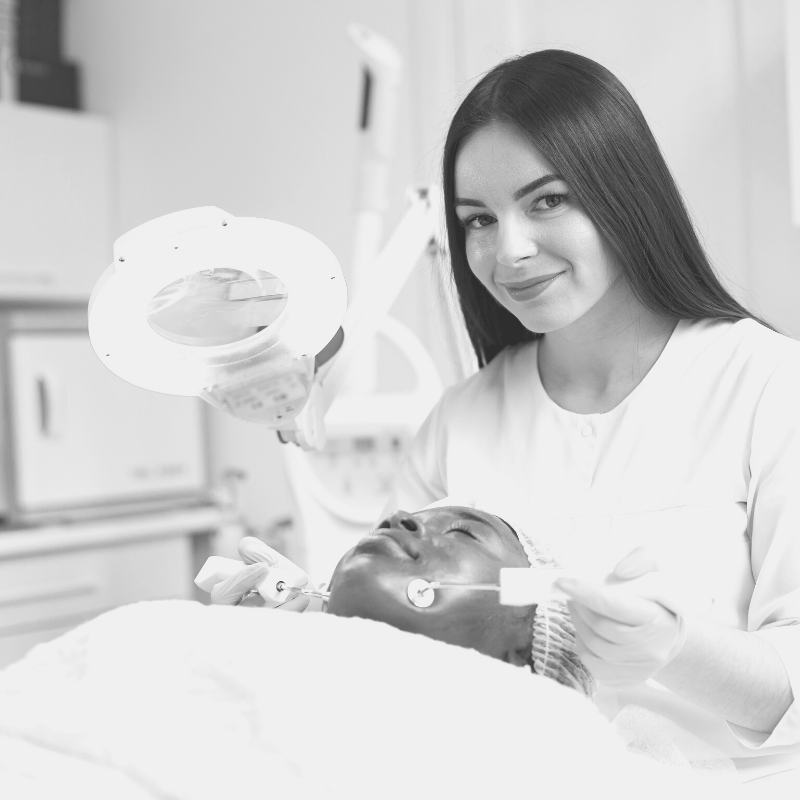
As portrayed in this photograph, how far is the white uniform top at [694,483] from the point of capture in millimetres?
1082

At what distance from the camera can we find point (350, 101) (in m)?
2.51

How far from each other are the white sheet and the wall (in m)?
1.12

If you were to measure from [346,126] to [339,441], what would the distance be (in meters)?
1.03

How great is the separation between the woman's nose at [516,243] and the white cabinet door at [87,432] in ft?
6.24

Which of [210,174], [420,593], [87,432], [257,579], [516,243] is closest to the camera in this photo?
[420,593]

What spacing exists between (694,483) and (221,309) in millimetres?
578

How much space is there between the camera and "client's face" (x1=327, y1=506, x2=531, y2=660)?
2.93 ft

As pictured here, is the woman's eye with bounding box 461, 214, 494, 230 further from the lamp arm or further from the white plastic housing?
the white plastic housing

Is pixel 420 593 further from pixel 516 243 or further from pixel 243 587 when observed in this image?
pixel 516 243

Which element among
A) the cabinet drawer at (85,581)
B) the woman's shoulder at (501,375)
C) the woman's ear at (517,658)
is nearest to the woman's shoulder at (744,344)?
the woman's shoulder at (501,375)

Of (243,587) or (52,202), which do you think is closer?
(243,587)

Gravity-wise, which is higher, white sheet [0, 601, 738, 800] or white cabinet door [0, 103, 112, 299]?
white cabinet door [0, 103, 112, 299]

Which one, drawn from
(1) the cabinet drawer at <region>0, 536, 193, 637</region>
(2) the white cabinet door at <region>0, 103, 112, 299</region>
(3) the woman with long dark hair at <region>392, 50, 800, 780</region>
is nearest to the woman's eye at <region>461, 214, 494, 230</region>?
(3) the woman with long dark hair at <region>392, 50, 800, 780</region>

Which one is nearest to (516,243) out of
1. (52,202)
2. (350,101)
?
(350,101)
